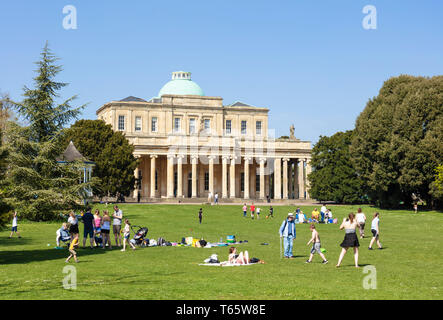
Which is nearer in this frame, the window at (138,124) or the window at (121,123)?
the window at (121,123)

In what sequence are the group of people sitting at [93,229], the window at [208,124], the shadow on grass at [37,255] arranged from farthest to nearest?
the window at [208,124]
the group of people sitting at [93,229]
the shadow on grass at [37,255]

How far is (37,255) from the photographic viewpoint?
25.2m

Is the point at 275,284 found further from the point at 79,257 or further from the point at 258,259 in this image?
the point at 79,257

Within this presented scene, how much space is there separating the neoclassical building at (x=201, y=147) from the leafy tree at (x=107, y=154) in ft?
34.8

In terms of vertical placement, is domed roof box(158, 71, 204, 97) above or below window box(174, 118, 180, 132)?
above

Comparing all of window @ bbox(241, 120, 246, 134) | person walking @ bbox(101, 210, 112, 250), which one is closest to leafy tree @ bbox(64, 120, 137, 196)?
window @ bbox(241, 120, 246, 134)

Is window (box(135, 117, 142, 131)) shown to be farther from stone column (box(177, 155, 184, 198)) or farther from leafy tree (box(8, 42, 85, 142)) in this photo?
leafy tree (box(8, 42, 85, 142))

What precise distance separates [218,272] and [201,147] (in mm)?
68370

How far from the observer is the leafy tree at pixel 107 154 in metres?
70.6

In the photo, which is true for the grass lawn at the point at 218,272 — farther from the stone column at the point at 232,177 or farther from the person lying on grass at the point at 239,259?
the stone column at the point at 232,177

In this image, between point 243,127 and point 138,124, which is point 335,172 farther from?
point 138,124

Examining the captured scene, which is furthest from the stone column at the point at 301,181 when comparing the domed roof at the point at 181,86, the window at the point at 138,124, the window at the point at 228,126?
the window at the point at 138,124

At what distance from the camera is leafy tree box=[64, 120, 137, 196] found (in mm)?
70625

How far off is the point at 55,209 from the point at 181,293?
26023 millimetres
